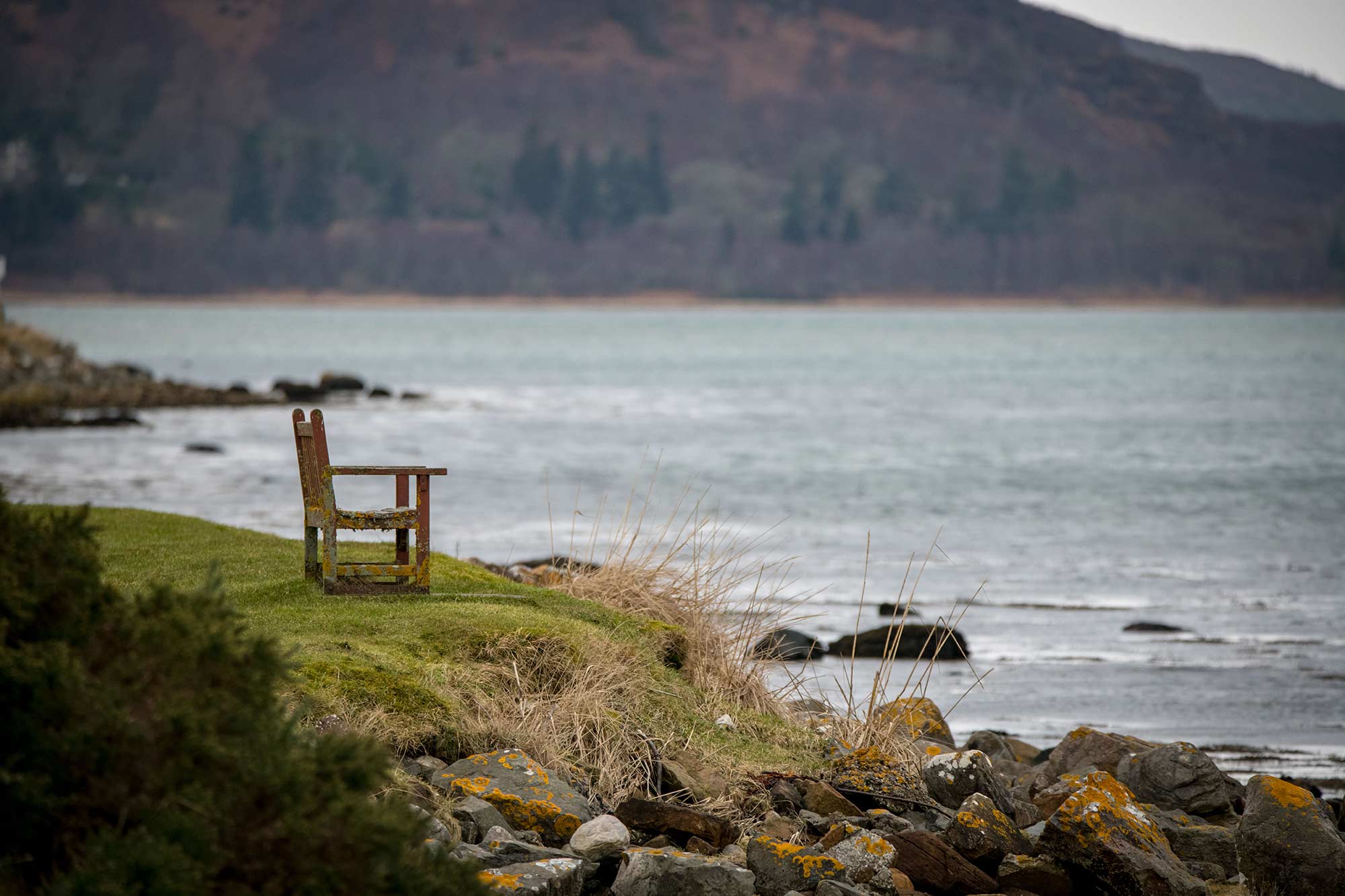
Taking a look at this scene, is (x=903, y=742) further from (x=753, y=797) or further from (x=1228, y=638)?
(x=1228, y=638)

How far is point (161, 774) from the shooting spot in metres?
4.23

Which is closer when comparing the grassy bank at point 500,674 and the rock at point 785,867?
the rock at point 785,867

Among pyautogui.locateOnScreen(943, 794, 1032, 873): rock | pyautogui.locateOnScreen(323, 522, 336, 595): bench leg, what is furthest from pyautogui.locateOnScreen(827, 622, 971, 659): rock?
pyautogui.locateOnScreen(943, 794, 1032, 873): rock

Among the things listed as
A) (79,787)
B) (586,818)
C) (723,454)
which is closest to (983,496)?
(723,454)

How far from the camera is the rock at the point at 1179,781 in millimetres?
10391

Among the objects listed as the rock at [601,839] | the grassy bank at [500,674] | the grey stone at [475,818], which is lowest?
the rock at [601,839]

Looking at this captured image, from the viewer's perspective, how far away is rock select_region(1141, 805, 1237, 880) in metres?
9.08

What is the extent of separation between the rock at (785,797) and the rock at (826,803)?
6cm

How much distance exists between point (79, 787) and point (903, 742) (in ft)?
21.7

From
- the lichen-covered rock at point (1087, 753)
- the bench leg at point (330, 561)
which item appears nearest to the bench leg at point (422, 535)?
the bench leg at point (330, 561)

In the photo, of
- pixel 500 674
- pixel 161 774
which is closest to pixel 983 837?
pixel 500 674

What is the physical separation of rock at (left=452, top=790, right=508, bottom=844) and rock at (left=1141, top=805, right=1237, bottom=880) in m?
4.11

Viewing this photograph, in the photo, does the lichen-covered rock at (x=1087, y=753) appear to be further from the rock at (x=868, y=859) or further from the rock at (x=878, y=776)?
the rock at (x=868, y=859)

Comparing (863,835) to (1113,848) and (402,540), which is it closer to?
(1113,848)
